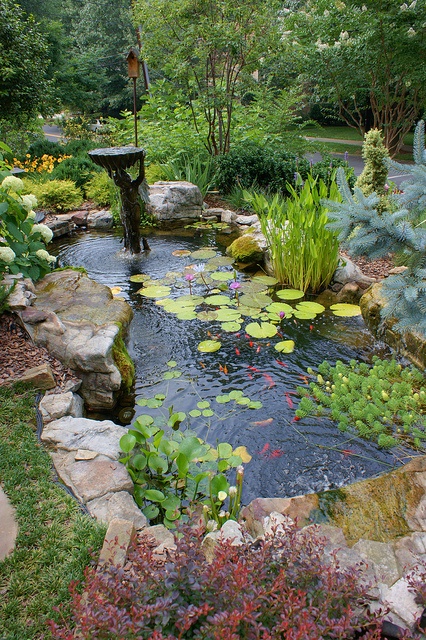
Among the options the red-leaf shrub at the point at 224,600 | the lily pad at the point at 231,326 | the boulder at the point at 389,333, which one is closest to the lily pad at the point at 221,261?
the lily pad at the point at 231,326

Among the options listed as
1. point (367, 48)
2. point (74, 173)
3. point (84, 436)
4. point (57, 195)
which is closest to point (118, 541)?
point (84, 436)

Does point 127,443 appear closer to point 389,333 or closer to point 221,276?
point 389,333

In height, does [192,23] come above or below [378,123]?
above

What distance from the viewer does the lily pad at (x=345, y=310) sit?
4.81m

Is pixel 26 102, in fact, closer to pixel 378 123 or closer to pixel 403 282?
pixel 378 123

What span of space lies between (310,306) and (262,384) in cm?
148

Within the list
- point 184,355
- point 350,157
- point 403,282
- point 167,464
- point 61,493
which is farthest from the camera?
point 350,157

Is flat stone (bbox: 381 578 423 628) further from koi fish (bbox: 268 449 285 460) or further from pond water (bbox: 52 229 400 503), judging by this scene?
koi fish (bbox: 268 449 285 460)

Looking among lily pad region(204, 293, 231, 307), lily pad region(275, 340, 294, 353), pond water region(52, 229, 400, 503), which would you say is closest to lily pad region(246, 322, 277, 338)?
pond water region(52, 229, 400, 503)

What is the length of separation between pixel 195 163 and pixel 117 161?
3072 millimetres

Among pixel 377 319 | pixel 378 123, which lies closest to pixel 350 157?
pixel 378 123

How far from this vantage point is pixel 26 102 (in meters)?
13.0

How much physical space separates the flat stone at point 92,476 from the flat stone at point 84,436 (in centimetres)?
7

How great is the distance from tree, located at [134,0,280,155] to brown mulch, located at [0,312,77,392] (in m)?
6.59
